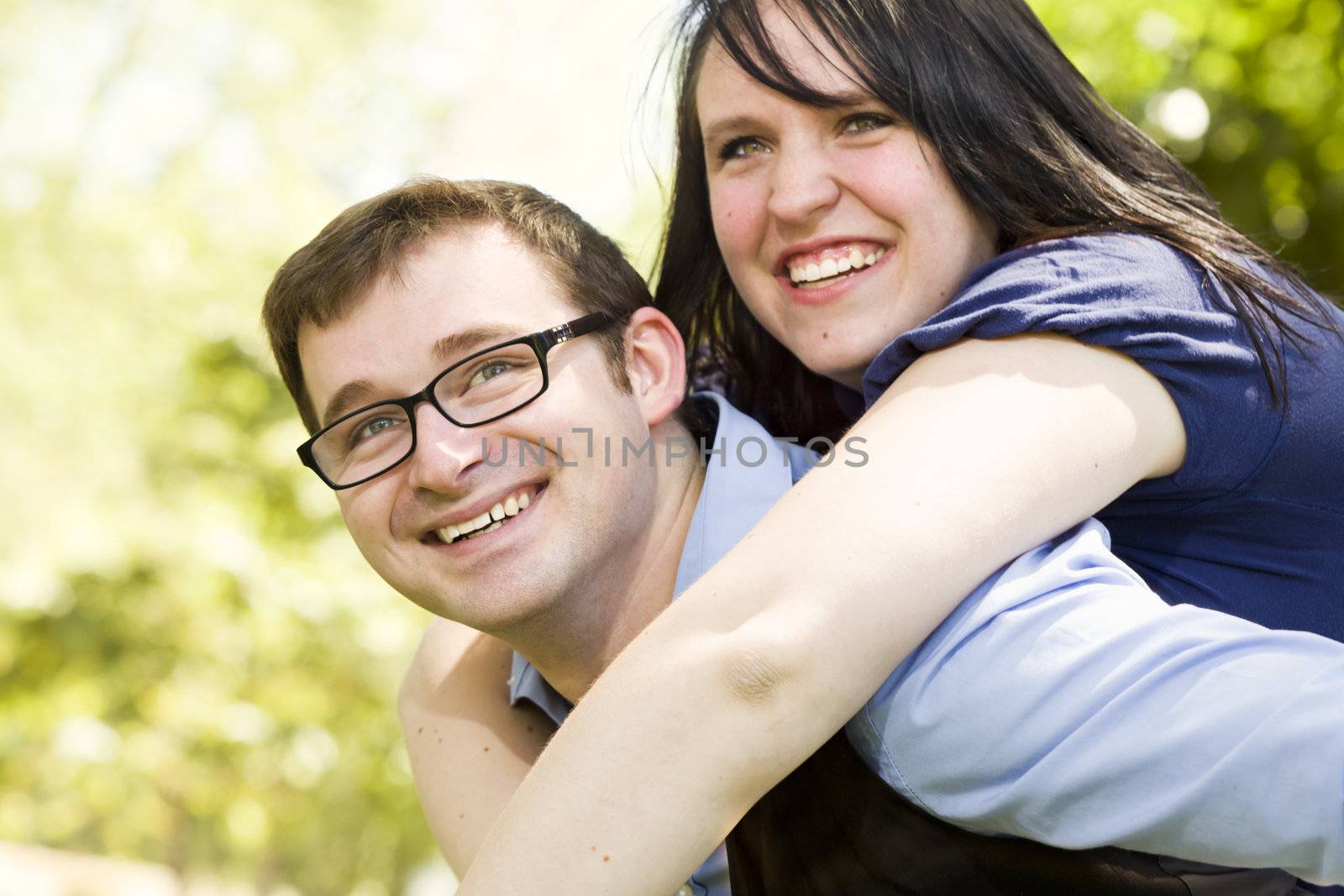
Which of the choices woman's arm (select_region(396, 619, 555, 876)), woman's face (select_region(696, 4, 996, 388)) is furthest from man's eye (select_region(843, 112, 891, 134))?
woman's arm (select_region(396, 619, 555, 876))

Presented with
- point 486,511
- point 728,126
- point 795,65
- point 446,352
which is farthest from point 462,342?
point 795,65

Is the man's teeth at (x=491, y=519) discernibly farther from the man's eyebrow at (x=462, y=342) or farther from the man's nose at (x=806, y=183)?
the man's nose at (x=806, y=183)

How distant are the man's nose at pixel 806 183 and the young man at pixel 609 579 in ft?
1.32

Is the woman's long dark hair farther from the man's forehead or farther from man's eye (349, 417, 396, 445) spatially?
man's eye (349, 417, 396, 445)

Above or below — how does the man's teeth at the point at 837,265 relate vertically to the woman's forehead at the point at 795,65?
below

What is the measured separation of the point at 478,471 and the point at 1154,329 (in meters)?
1.09

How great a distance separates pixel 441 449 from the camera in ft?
6.97

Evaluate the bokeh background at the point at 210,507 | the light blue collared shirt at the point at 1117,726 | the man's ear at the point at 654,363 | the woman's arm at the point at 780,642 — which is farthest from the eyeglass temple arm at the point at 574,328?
the bokeh background at the point at 210,507

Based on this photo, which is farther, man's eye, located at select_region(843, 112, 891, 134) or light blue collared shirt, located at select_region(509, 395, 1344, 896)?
man's eye, located at select_region(843, 112, 891, 134)

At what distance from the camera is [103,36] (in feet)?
30.8

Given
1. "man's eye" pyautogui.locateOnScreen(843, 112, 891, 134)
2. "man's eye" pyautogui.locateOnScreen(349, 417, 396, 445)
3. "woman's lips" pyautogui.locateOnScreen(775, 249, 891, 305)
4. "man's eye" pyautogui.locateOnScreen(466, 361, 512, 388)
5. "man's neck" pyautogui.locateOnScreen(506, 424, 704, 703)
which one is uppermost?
"man's eye" pyautogui.locateOnScreen(349, 417, 396, 445)

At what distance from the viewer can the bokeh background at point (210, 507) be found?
137 inches

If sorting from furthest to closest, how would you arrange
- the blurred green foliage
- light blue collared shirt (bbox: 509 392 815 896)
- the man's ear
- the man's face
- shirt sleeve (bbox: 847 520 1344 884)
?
1. the blurred green foliage
2. the man's ear
3. the man's face
4. light blue collared shirt (bbox: 509 392 815 896)
5. shirt sleeve (bbox: 847 520 1344 884)

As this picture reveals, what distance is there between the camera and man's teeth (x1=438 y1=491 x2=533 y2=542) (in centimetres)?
218
